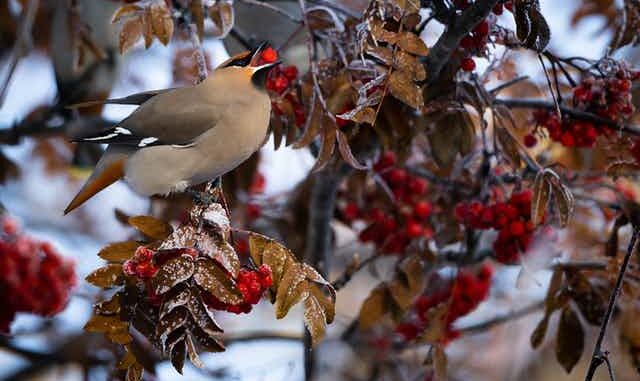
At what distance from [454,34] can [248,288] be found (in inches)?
31.8

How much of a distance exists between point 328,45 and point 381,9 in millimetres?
712

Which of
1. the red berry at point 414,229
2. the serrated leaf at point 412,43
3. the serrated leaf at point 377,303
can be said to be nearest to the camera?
the serrated leaf at point 412,43

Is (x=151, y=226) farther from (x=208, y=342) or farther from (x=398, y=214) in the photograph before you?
(x=398, y=214)

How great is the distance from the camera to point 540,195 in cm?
234

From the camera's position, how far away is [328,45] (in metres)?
2.79

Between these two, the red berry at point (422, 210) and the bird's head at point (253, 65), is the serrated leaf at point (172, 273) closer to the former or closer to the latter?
the bird's head at point (253, 65)

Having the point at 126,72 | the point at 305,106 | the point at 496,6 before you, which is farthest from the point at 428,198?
the point at 126,72

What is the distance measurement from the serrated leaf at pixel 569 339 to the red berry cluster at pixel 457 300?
0.43 metres

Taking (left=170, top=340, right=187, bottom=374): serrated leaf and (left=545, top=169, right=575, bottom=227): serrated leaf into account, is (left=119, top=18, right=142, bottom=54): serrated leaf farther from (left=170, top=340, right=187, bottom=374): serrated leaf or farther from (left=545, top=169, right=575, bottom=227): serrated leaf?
(left=545, top=169, right=575, bottom=227): serrated leaf

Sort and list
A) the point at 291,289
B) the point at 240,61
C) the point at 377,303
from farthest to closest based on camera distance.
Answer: the point at 377,303
the point at 240,61
the point at 291,289

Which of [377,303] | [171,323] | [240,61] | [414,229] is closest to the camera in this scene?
[171,323]

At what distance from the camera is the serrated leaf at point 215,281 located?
187cm

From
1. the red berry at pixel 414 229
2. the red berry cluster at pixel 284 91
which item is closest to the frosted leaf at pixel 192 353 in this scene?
the red berry cluster at pixel 284 91

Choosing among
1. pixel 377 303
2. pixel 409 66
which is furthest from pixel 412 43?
pixel 377 303
